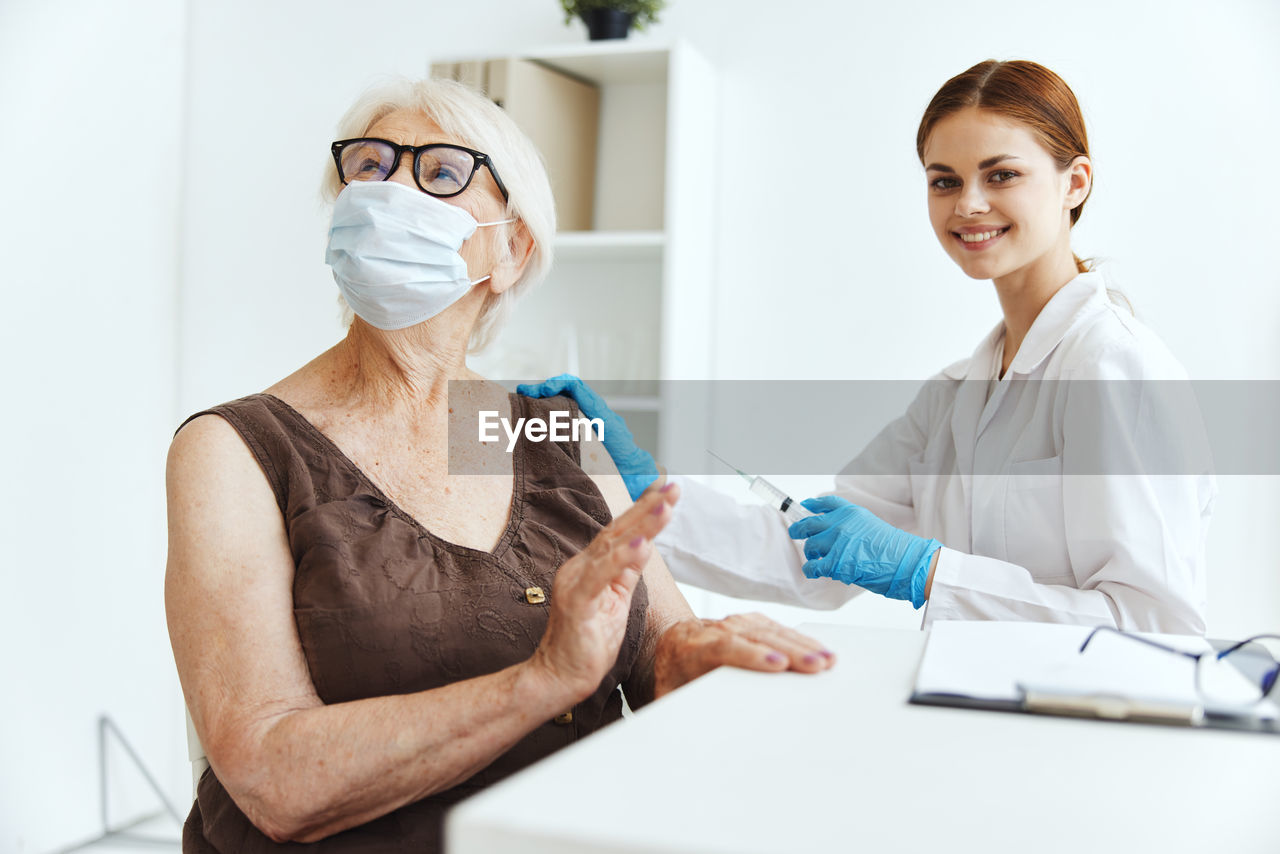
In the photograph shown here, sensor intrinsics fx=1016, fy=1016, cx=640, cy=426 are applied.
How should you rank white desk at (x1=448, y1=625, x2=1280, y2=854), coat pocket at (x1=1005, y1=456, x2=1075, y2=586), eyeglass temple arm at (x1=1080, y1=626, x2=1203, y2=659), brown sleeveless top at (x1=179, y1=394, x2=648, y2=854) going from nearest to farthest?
white desk at (x1=448, y1=625, x2=1280, y2=854) → eyeglass temple arm at (x1=1080, y1=626, x2=1203, y2=659) → brown sleeveless top at (x1=179, y1=394, x2=648, y2=854) → coat pocket at (x1=1005, y1=456, x2=1075, y2=586)

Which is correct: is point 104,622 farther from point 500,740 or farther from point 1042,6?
point 1042,6

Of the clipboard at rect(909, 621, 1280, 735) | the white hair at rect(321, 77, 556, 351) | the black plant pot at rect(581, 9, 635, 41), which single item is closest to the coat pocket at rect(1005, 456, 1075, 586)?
the clipboard at rect(909, 621, 1280, 735)

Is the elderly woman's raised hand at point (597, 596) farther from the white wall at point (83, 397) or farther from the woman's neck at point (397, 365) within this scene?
the white wall at point (83, 397)

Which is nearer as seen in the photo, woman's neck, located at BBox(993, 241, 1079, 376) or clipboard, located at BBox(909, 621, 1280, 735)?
clipboard, located at BBox(909, 621, 1280, 735)

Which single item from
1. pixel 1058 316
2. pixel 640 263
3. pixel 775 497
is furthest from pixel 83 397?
pixel 1058 316

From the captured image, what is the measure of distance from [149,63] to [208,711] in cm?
252

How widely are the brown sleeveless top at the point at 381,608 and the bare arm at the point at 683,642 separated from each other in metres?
0.05

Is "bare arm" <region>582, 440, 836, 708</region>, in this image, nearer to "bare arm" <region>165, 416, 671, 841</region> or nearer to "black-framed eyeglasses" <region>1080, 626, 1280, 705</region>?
"bare arm" <region>165, 416, 671, 841</region>

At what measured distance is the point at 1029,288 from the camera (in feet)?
5.34

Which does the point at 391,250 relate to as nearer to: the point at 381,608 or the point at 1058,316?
the point at 381,608

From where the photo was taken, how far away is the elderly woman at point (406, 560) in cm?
86

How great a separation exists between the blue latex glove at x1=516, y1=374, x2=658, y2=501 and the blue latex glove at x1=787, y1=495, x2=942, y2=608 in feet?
1.02

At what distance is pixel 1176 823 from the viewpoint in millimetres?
478
